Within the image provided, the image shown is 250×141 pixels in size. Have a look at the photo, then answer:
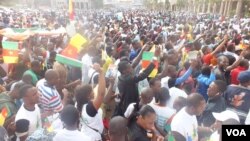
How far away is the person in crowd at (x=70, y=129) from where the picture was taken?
3715mm

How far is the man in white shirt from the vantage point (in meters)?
3.99

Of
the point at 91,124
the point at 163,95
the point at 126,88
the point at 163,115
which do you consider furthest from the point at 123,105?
the point at 91,124

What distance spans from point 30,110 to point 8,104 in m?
0.55

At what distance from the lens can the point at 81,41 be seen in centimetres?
589

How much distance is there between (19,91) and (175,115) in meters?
2.10

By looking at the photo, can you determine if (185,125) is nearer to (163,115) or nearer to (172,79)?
(163,115)

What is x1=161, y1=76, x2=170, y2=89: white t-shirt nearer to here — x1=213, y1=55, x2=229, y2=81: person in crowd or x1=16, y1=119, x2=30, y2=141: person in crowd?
x1=213, y1=55, x2=229, y2=81: person in crowd

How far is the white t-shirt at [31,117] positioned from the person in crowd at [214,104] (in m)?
2.26

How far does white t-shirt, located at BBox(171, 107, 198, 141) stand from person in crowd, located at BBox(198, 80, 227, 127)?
983mm

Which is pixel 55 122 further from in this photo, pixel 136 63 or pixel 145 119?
pixel 136 63

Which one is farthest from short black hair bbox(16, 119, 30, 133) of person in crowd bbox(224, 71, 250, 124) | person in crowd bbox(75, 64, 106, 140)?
person in crowd bbox(224, 71, 250, 124)

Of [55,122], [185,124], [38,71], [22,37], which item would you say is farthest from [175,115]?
[22,37]

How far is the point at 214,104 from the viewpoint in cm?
518

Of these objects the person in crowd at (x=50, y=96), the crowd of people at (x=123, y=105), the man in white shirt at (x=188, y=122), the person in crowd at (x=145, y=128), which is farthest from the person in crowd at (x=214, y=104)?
the person in crowd at (x=50, y=96)
